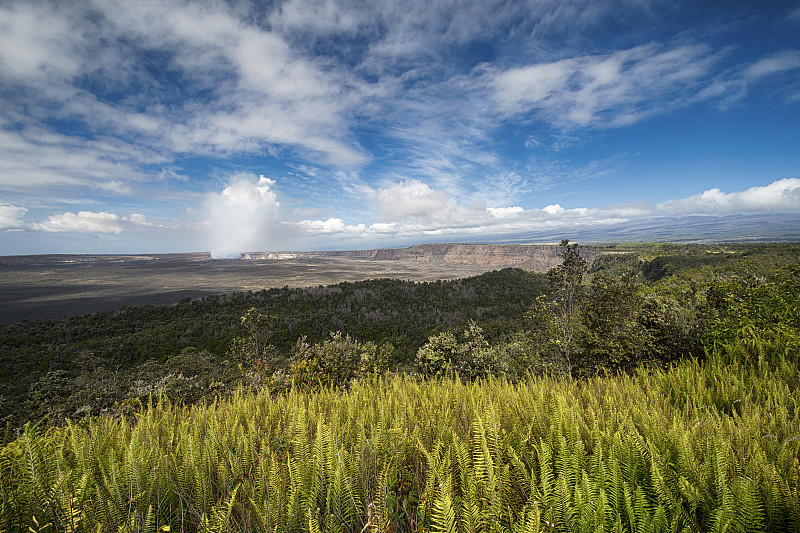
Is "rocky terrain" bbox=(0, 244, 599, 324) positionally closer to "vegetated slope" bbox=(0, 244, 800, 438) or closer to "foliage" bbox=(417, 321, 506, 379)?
"vegetated slope" bbox=(0, 244, 800, 438)

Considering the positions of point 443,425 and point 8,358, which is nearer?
point 443,425

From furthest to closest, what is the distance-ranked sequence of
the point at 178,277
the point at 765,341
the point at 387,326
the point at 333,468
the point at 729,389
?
the point at 178,277 < the point at 387,326 < the point at 765,341 < the point at 729,389 < the point at 333,468

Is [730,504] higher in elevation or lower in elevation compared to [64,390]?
higher

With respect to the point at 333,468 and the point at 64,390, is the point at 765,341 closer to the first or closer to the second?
the point at 333,468

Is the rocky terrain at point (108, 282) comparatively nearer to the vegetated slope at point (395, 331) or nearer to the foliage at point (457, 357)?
the vegetated slope at point (395, 331)

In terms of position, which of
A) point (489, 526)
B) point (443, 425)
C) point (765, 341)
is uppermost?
point (489, 526)

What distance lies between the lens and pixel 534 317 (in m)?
10.8

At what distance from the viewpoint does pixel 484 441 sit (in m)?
1.54

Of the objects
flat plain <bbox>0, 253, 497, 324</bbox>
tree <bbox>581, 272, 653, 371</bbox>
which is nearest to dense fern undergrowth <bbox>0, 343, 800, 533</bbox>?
tree <bbox>581, 272, 653, 371</bbox>

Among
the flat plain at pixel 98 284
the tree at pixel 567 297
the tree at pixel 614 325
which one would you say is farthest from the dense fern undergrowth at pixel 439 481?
the flat plain at pixel 98 284

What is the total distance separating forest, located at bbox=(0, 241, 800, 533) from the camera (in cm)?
141

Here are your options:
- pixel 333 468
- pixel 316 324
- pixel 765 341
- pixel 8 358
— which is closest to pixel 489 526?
pixel 333 468

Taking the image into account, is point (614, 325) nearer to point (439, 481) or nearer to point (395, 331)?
point (439, 481)

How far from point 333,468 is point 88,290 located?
4457 inches
